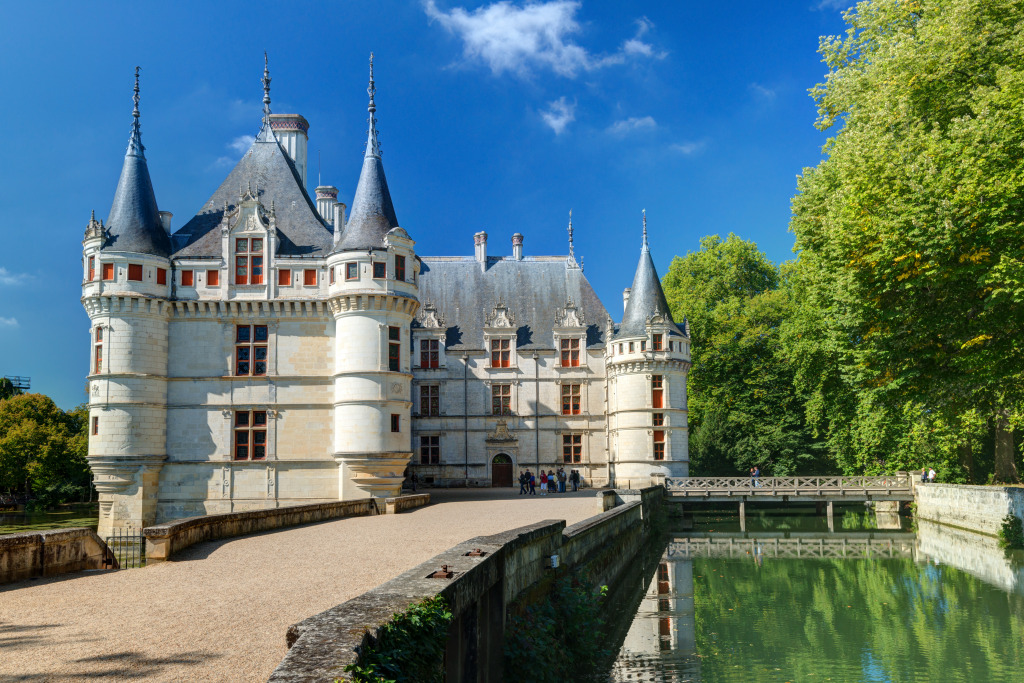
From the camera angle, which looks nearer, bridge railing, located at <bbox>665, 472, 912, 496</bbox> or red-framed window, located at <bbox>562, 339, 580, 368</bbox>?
bridge railing, located at <bbox>665, 472, 912, 496</bbox>

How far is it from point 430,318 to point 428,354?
5.60 ft

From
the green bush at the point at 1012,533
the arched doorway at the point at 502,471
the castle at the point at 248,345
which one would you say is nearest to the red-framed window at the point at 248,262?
the castle at the point at 248,345

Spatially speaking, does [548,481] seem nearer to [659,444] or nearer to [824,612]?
[659,444]

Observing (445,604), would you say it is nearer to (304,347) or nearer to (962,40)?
(962,40)

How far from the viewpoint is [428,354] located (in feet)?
122

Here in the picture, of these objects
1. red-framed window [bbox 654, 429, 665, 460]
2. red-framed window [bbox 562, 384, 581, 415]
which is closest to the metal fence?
red-framed window [bbox 562, 384, 581, 415]

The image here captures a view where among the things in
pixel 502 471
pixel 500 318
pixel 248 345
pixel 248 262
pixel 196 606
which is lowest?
pixel 502 471

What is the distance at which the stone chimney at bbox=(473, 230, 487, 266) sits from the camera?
131 feet

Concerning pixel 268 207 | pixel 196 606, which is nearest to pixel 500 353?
pixel 268 207

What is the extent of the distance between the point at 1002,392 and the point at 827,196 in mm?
7111

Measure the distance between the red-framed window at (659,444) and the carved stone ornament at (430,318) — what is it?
428 inches

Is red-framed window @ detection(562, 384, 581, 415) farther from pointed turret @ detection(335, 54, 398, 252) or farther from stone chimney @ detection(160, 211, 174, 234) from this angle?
stone chimney @ detection(160, 211, 174, 234)

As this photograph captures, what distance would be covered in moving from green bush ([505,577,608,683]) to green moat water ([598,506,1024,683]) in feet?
2.60

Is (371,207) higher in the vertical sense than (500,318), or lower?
higher
